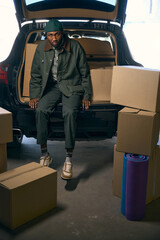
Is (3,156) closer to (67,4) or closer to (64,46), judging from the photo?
(64,46)

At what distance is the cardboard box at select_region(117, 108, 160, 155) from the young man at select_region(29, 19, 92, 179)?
2.09 feet

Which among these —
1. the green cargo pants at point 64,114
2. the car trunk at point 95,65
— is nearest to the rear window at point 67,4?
the car trunk at point 95,65

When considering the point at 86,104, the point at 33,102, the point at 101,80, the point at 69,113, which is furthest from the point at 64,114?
the point at 101,80

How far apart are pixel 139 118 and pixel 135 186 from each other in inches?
18.2

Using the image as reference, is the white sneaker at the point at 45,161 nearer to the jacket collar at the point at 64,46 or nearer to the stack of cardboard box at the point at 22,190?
the stack of cardboard box at the point at 22,190

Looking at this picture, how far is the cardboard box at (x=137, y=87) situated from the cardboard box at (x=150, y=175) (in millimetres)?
346

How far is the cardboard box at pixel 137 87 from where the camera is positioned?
2297 millimetres

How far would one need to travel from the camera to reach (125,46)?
11.1 ft

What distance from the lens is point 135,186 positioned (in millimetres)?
2229

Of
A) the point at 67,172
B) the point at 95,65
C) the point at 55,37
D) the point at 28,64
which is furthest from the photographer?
the point at 95,65

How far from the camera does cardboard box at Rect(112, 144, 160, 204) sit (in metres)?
2.42

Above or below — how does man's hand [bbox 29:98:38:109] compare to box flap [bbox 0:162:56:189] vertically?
above

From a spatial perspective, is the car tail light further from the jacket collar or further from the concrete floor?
the concrete floor

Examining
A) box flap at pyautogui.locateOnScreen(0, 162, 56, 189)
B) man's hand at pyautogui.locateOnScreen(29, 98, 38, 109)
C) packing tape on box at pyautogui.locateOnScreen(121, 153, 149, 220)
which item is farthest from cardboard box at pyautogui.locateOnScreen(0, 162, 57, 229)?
man's hand at pyautogui.locateOnScreen(29, 98, 38, 109)
